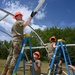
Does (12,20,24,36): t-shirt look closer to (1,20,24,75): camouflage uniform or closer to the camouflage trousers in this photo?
(1,20,24,75): camouflage uniform

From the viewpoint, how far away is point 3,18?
1449 cm

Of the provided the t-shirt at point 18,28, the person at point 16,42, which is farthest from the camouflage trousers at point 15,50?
the t-shirt at point 18,28

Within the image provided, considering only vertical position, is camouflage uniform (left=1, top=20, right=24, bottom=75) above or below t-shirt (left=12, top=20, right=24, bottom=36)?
below

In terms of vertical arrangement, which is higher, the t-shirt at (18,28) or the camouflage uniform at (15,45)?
the t-shirt at (18,28)

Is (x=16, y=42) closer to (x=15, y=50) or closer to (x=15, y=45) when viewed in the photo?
(x=15, y=45)

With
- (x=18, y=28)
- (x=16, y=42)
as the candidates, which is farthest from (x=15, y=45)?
(x=18, y=28)

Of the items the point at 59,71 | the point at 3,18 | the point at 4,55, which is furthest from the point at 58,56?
the point at 4,55

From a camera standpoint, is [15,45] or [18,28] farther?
[18,28]

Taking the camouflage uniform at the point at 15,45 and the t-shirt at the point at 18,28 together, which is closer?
the camouflage uniform at the point at 15,45

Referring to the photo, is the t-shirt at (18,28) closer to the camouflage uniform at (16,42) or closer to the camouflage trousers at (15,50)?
the camouflage uniform at (16,42)

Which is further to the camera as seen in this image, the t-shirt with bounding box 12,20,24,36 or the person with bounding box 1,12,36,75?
the t-shirt with bounding box 12,20,24,36

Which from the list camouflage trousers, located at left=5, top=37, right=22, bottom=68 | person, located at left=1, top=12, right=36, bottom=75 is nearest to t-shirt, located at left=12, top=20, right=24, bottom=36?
person, located at left=1, top=12, right=36, bottom=75

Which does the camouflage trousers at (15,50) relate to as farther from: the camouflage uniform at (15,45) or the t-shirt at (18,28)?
the t-shirt at (18,28)

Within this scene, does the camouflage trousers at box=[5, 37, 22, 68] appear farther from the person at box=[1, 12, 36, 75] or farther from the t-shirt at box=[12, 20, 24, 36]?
the t-shirt at box=[12, 20, 24, 36]
